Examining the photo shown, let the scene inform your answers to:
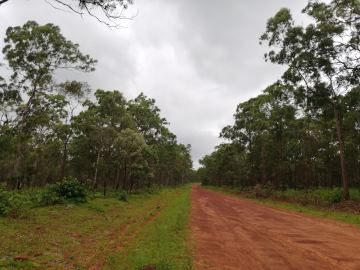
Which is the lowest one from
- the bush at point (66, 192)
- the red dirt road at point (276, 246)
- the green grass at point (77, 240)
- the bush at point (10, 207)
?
the green grass at point (77, 240)

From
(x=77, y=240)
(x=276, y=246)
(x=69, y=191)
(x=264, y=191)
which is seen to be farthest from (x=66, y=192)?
(x=264, y=191)

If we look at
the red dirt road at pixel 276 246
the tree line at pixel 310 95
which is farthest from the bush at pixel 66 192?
the tree line at pixel 310 95

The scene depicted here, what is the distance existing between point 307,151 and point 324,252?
48.5m

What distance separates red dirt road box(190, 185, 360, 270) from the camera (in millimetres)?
8914

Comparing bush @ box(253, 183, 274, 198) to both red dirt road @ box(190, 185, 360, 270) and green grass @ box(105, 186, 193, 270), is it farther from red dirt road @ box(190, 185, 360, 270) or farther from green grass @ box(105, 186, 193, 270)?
green grass @ box(105, 186, 193, 270)

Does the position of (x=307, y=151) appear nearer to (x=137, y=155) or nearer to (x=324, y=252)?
(x=137, y=155)

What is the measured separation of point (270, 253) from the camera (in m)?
10.1

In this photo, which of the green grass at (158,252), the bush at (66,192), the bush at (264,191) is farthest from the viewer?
the bush at (264,191)

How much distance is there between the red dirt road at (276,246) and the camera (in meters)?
8.91

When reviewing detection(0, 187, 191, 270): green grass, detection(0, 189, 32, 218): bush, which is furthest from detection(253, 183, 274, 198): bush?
detection(0, 189, 32, 218): bush

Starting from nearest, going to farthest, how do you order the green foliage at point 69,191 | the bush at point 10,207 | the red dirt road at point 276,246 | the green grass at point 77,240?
the red dirt road at point 276,246 → the green grass at point 77,240 → the bush at point 10,207 → the green foliage at point 69,191

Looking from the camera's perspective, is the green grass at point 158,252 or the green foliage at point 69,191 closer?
the green grass at point 158,252

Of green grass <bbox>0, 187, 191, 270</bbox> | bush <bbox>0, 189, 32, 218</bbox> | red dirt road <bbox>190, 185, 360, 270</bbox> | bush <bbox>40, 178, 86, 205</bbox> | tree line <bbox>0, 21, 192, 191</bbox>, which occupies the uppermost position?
tree line <bbox>0, 21, 192, 191</bbox>

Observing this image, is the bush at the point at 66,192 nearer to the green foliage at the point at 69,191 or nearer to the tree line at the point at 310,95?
the green foliage at the point at 69,191
